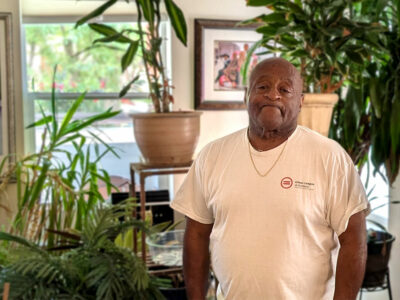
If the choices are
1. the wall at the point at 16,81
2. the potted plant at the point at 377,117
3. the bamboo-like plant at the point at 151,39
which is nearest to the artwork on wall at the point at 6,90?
the wall at the point at 16,81

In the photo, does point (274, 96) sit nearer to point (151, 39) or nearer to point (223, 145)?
point (223, 145)

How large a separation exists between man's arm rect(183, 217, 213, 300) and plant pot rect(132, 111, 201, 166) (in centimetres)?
73

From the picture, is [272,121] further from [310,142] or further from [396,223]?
[396,223]

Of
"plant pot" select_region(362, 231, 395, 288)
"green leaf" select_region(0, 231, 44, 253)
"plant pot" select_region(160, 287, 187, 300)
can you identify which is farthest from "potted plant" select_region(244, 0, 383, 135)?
"green leaf" select_region(0, 231, 44, 253)

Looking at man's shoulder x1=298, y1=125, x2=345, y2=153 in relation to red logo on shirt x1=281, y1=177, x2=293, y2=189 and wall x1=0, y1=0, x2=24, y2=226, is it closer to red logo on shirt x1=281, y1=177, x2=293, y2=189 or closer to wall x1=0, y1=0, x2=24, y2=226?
red logo on shirt x1=281, y1=177, x2=293, y2=189

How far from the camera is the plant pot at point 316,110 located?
1885 millimetres

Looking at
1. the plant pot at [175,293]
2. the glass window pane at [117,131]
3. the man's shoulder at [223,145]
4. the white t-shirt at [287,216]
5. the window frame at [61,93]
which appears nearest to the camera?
the white t-shirt at [287,216]

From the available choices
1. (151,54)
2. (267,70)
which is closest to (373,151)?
(151,54)

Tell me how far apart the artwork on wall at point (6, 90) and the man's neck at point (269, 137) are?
6.43ft

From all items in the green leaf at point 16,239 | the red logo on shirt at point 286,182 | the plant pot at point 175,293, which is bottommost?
the plant pot at point 175,293

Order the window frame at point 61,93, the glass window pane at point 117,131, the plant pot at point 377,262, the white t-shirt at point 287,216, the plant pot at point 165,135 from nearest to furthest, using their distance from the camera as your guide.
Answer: the white t-shirt at point 287,216
the plant pot at point 165,135
the plant pot at point 377,262
the window frame at point 61,93
the glass window pane at point 117,131

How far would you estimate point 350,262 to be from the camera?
3.69 ft

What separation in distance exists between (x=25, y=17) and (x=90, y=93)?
22.2 inches

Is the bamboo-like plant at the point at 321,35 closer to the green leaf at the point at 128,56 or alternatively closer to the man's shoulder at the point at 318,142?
the green leaf at the point at 128,56
